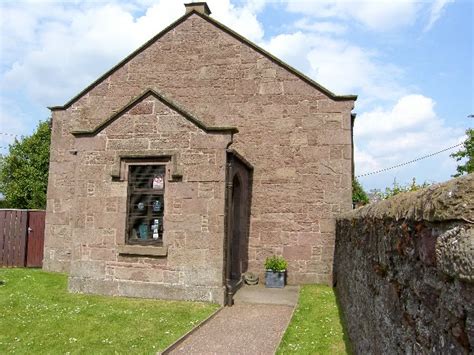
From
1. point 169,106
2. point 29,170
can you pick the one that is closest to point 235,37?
point 169,106

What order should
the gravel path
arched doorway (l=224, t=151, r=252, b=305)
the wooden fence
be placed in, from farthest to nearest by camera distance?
1. the wooden fence
2. arched doorway (l=224, t=151, r=252, b=305)
3. the gravel path

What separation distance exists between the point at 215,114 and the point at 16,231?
30.1 ft

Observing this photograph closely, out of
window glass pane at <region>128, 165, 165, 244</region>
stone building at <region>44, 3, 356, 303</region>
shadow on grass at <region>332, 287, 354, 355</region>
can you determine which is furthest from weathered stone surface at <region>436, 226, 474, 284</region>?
window glass pane at <region>128, 165, 165, 244</region>

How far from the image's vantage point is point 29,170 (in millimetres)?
31625

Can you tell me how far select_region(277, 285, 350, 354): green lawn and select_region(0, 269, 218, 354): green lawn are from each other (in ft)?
6.37

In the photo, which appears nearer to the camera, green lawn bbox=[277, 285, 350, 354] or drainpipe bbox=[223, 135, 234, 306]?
green lawn bbox=[277, 285, 350, 354]

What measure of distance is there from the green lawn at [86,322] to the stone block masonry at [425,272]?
4.13 m

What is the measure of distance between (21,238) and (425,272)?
52.9 feet

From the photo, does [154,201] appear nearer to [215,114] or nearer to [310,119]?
[215,114]

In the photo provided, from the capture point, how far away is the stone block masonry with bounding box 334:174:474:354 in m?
1.84

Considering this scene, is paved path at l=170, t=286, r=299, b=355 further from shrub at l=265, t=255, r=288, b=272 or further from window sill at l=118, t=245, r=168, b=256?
window sill at l=118, t=245, r=168, b=256

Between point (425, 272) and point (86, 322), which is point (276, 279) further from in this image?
point (425, 272)

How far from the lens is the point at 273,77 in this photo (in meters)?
13.0

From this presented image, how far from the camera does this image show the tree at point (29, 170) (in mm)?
31438
